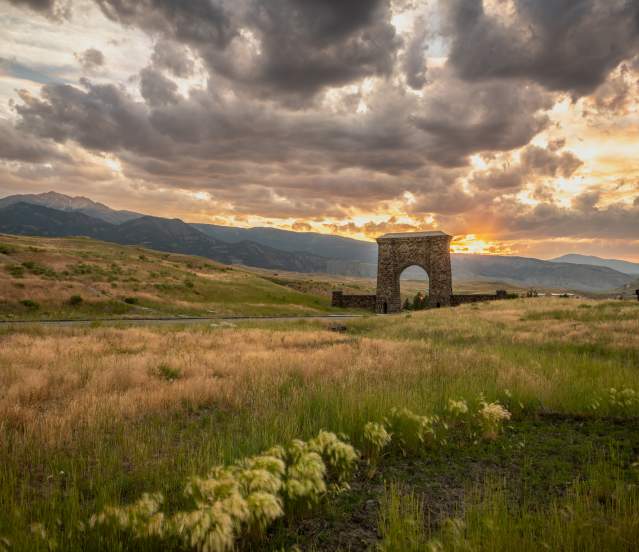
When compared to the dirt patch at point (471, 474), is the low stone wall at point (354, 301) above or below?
below

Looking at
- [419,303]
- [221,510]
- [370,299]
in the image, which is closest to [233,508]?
[221,510]

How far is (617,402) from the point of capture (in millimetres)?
6883

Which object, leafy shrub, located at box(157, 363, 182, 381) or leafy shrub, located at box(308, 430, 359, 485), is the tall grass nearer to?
leafy shrub, located at box(308, 430, 359, 485)

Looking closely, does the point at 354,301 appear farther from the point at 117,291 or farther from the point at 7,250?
the point at 7,250

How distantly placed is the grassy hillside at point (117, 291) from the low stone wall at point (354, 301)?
1.54m

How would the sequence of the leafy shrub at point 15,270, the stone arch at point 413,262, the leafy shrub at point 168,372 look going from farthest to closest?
the stone arch at point 413,262, the leafy shrub at point 15,270, the leafy shrub at point 168,372

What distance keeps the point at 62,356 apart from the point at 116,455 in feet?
23.8

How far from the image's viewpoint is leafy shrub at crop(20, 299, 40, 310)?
1051 inches

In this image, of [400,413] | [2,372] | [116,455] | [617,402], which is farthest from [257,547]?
[2,372]

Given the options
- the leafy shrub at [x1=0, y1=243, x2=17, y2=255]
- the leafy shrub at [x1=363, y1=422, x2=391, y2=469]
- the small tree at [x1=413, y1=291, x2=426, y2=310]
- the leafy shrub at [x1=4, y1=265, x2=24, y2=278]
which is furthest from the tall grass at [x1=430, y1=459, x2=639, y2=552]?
the leafy shrub at [x1=0, y1=243, x2=17, y2=255]

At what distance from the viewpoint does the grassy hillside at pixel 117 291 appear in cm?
2812

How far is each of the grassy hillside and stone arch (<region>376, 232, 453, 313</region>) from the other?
7.33 metres

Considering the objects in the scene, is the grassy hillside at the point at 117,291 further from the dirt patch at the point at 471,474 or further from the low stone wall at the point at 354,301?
the dirt patch at the point at 471,474

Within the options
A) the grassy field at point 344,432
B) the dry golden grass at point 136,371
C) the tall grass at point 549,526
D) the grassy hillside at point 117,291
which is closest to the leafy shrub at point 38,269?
the grassy hillside at point 117,291
